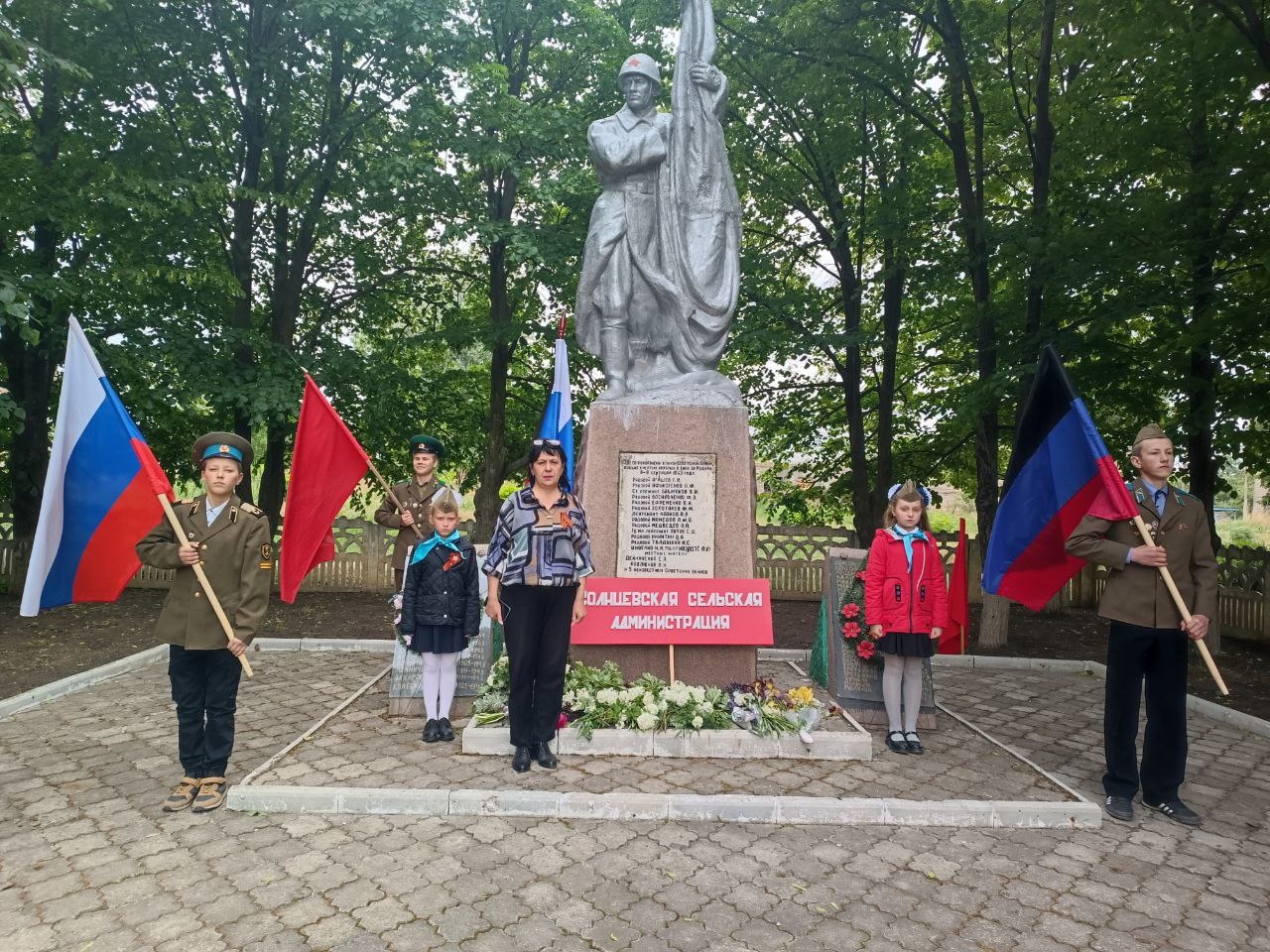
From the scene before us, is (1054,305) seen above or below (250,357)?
above

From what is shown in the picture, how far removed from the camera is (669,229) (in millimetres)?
5898

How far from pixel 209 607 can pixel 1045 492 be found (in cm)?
465

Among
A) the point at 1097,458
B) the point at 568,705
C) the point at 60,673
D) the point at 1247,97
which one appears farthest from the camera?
the point at 1247,97

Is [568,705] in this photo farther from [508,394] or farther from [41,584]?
[508,394]

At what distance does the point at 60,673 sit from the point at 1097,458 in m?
8.50

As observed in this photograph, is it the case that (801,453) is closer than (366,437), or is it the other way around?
(366,437)

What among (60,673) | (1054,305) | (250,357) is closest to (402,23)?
(250,357)

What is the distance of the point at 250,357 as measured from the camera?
10594mm

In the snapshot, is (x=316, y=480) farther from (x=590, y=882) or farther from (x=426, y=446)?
(x=590, y=882)

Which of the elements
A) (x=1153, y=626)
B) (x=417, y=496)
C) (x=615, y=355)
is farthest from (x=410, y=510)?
(x=1153, y=626)

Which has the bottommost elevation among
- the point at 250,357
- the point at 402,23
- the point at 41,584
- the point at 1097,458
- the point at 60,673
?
the point at 60,673

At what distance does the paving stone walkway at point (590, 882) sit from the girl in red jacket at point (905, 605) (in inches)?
40.3

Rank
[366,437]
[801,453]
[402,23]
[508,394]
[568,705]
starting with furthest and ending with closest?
[801,453] → [508,394] → [366,437] → [402,23] → [568,705]

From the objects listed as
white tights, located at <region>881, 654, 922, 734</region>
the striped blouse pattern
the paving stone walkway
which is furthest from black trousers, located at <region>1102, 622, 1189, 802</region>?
the striped blouse pattern
